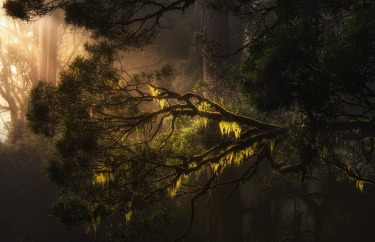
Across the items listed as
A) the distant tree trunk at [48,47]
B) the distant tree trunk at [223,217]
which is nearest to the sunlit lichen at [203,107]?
the distant tree trunk at [223,217]

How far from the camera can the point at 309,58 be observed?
5812 mm

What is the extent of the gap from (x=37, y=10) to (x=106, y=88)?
2.02m

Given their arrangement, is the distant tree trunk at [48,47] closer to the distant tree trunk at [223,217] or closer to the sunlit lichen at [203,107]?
the distant tree trunk at [223,217]

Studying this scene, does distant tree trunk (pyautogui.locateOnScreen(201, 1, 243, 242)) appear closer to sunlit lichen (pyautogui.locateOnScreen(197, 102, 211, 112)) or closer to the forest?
the forest

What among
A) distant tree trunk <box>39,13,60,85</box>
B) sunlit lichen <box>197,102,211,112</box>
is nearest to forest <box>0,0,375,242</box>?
sunlit lichen <box>197,102,211,112</box>

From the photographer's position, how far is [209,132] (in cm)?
1137

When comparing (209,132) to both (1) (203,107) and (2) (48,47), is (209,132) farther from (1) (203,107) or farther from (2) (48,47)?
(2) (48,47)

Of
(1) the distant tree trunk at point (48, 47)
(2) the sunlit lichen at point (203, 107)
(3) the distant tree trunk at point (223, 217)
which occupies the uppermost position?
(1) the distant tree trunk at point (48, 47)

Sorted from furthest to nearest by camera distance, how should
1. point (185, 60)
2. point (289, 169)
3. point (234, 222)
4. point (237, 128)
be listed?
1. point (185, 60)
2. point (234, 222)
3. point (237, 128)
4. point (289, 169)

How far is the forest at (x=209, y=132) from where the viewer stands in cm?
597

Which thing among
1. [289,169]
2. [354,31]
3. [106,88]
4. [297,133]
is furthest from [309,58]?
[106,88]

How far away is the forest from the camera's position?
597 centimetres

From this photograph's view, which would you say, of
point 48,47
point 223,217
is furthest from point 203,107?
point 48,47

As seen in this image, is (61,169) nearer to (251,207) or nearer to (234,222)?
(234,222)
